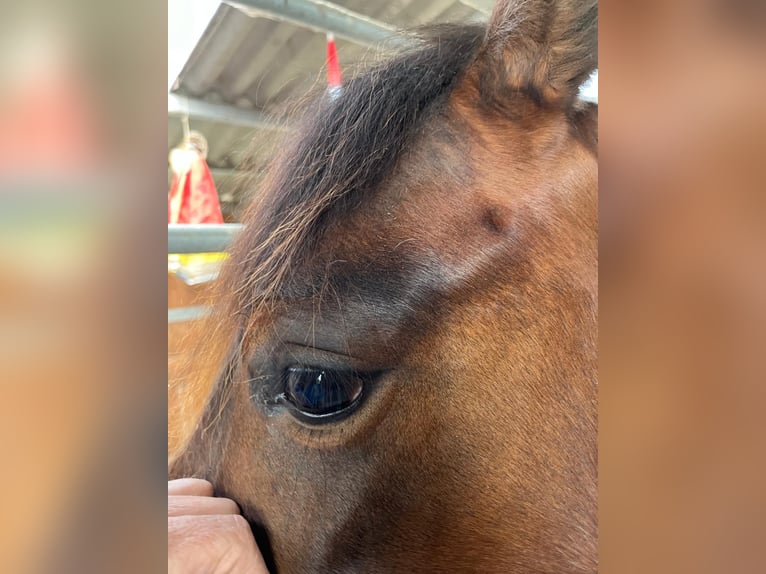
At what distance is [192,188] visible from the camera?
0.50 meters

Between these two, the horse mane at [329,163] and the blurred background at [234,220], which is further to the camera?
the horse mane at [329,163]

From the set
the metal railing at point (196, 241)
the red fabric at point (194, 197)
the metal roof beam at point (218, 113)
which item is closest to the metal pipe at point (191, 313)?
the metal railing at point (196, 241)

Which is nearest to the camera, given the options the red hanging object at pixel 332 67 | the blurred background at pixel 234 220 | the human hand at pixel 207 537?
the blurred background at pixel 234 220

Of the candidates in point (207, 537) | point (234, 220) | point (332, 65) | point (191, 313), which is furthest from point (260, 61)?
point (207, 537)

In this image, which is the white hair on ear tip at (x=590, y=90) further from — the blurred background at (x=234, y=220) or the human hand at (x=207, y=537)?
the human hand at (x=207, y=537)

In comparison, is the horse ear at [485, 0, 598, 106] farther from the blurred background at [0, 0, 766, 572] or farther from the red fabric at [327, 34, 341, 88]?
the red fabric at [327, 34, 341, 88]

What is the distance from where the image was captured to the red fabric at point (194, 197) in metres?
0.48

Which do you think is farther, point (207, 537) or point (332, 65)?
point (332, 65)

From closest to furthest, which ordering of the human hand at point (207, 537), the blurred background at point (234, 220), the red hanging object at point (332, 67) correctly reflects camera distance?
the blurred background at point (234, 220) < the human hand at point (207, 537) < the red hanging object at point (332, 67)

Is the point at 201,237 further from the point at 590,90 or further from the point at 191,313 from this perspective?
the point at 590,90

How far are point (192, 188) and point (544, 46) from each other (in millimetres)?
383

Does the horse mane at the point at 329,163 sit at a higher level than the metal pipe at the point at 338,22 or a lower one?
lower

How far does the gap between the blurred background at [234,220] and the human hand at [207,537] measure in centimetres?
17

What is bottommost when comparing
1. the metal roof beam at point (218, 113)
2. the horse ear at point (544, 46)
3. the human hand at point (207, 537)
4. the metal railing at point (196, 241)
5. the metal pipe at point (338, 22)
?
the human hand at point (207, 537)
